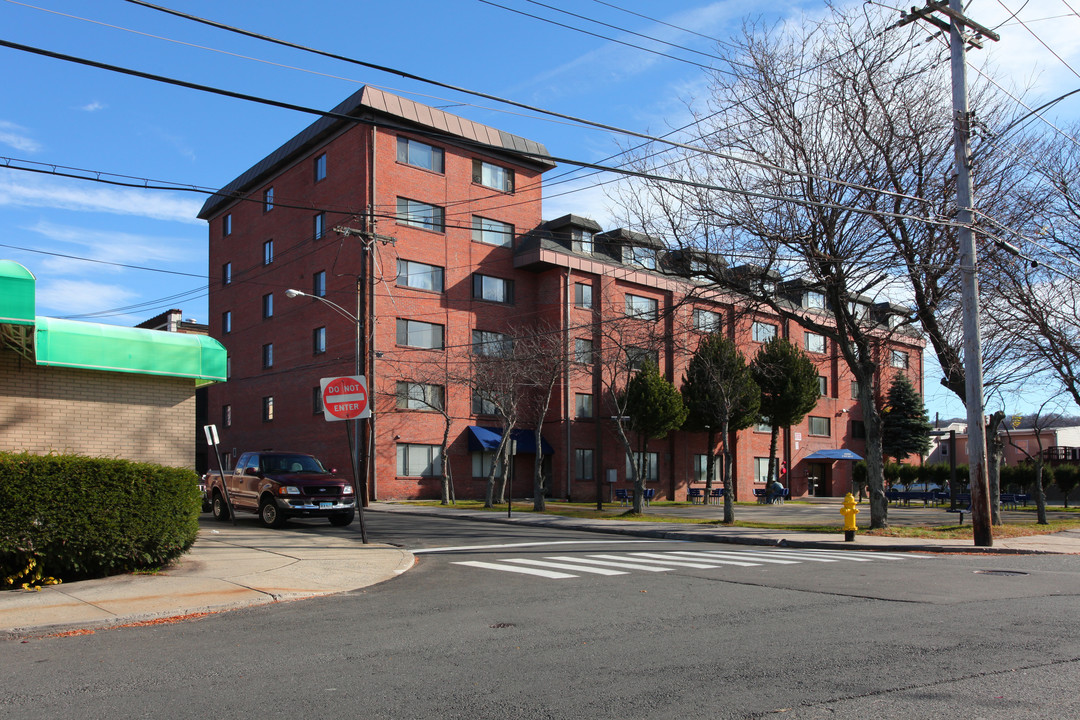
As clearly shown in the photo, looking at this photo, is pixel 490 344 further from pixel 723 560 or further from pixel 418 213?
pixel 723 560

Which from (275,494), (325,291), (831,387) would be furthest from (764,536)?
(831,387)

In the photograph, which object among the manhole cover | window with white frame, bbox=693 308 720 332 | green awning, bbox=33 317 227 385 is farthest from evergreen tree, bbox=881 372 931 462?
green awning, bbox=33 317 227 385

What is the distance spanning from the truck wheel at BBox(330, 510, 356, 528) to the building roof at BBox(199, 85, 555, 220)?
18556 mm

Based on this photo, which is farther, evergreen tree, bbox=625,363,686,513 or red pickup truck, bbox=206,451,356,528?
evergreen tree, bbox=625,363,686,513

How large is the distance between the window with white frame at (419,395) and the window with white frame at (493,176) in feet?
34.8

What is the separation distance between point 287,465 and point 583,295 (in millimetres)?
22794

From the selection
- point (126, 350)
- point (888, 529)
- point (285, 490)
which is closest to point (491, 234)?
point (285, 490)

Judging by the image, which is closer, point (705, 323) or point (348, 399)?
point (348, 399)

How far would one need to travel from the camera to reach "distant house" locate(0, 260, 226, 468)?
13844 millimetres

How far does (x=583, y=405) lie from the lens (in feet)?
136

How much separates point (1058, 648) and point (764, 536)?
13.1m

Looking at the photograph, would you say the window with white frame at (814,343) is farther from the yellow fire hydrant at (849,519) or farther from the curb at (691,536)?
the yellow fire hydrant at (849,519)

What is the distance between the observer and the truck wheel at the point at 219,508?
2239cm

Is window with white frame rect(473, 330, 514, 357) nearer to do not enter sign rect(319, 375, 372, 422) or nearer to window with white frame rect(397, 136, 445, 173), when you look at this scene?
window with white frame rect(397, 136, 445, 173)
